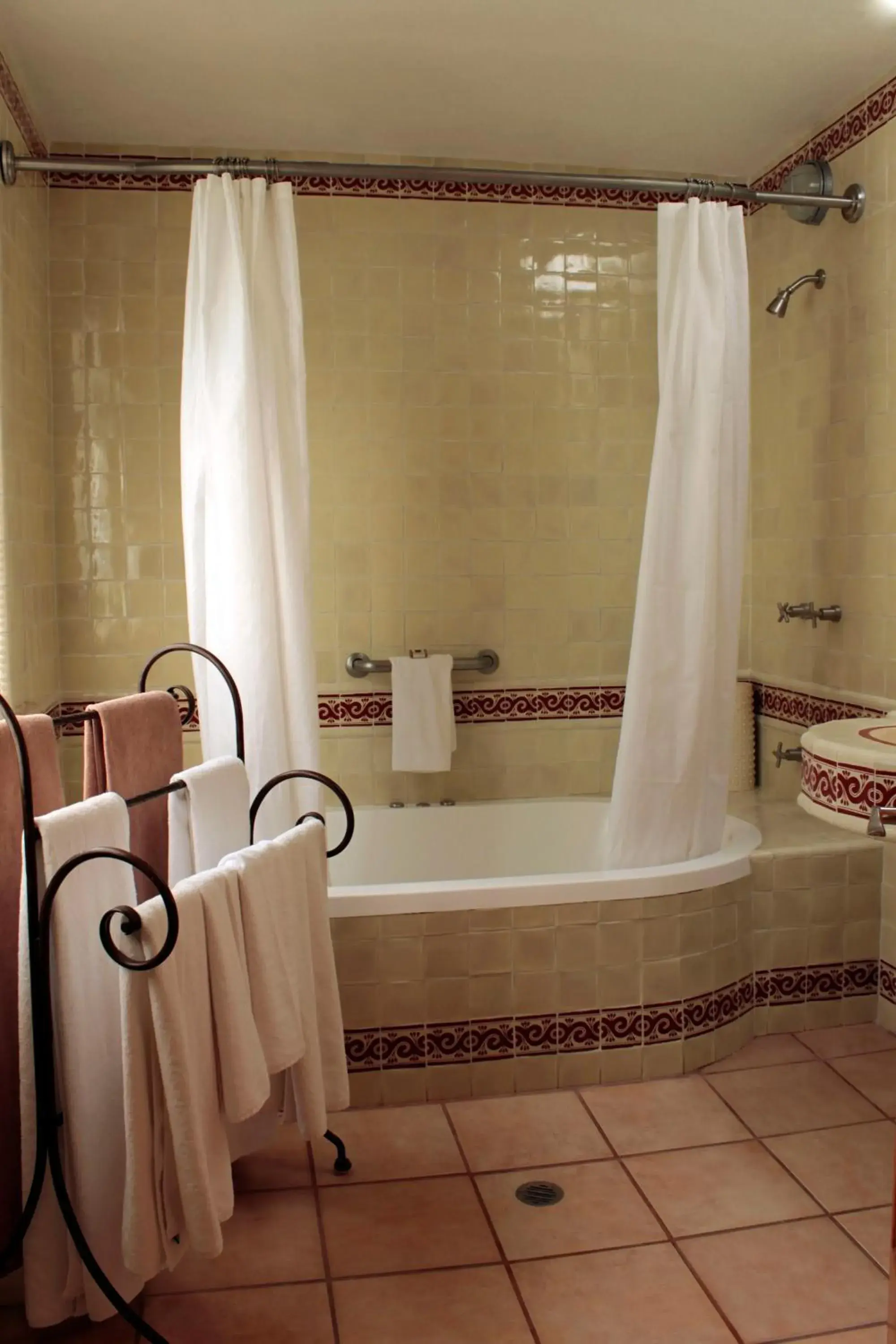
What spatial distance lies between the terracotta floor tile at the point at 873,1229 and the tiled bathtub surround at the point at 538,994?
618mm

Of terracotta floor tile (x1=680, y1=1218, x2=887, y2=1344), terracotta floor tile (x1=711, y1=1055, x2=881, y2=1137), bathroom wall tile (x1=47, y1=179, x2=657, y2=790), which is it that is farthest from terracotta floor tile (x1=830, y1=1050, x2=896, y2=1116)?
bathroom wall tile (x1=47, y1=179, x2=657, y2=790)

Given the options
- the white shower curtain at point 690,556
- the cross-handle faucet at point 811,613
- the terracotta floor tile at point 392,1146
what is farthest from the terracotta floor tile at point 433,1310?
the cross-handle faucet at point 811,613

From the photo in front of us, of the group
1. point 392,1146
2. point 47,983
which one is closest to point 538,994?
point 392,1146

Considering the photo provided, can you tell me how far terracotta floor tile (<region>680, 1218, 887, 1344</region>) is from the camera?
5.95ft

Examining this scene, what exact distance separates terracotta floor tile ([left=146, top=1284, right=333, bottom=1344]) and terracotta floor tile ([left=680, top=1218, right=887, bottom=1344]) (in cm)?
64

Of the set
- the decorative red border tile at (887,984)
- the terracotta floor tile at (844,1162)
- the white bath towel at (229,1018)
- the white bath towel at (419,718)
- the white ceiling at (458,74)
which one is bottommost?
the terracotta floor tile at (844,1162)

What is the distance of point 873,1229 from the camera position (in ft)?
6.76

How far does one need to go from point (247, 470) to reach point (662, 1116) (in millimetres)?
1663

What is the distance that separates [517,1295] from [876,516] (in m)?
2.06

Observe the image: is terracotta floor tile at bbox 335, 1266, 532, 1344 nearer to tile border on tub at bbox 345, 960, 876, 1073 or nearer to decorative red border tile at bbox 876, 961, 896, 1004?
tile border on tub at bbox 345, 960, 876, 1073

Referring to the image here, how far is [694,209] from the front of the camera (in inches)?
109

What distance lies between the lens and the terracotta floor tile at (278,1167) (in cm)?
224

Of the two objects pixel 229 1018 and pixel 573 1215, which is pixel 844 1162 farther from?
pixel 229 1018

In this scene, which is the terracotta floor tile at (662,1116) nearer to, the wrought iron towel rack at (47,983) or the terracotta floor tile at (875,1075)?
the terracotta floor tile at (875,1075)
